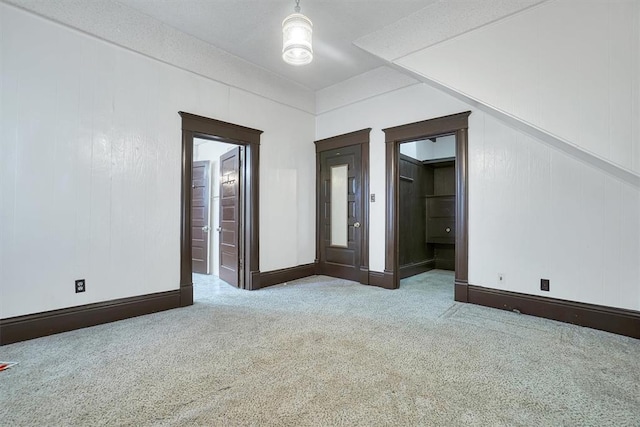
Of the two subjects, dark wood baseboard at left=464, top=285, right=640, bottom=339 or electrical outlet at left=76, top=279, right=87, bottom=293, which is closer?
dark wood baseboard at left=464, top=285, right=640, bottom=339

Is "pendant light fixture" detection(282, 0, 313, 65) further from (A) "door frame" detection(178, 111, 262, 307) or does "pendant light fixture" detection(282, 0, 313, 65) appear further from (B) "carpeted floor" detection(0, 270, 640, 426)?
(B) "carpeted floor" detection(0, 270, 640, 426)

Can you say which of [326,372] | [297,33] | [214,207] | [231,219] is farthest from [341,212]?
[326,372]

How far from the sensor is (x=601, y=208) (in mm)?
2807

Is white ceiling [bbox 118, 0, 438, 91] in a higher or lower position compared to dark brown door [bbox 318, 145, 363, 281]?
higher

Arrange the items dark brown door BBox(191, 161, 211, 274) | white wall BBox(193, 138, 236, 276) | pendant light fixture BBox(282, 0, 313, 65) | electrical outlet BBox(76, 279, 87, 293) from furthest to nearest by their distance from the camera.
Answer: dark brown door BBox(191, 161, 211, 274)
white wall BBox(193, 138, 236, 276)
electrical outlet BBox(76, 279, 87, 293)
pendant light fixture BBox(282, 0, 313, 65)

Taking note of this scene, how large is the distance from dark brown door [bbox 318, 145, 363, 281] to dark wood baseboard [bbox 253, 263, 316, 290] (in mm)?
242

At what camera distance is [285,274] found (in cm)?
483

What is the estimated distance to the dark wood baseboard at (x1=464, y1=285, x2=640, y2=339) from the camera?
8.76 ft

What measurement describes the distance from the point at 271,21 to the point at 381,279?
3.72 meters

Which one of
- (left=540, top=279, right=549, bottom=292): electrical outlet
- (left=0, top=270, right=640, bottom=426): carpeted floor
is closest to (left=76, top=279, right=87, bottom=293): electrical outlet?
(left=0, top=270, right=640, bottom=426): carpeted floor

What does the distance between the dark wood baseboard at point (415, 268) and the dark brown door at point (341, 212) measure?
0.88 meters

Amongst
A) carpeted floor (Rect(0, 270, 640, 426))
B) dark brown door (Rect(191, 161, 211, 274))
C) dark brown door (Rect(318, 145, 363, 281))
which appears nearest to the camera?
carpeted floor (Rect(0, 270, 640, 426))

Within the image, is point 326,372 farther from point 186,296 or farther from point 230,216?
point 230,216

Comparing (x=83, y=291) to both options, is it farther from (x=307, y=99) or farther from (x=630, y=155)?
(x=630, y=155)
